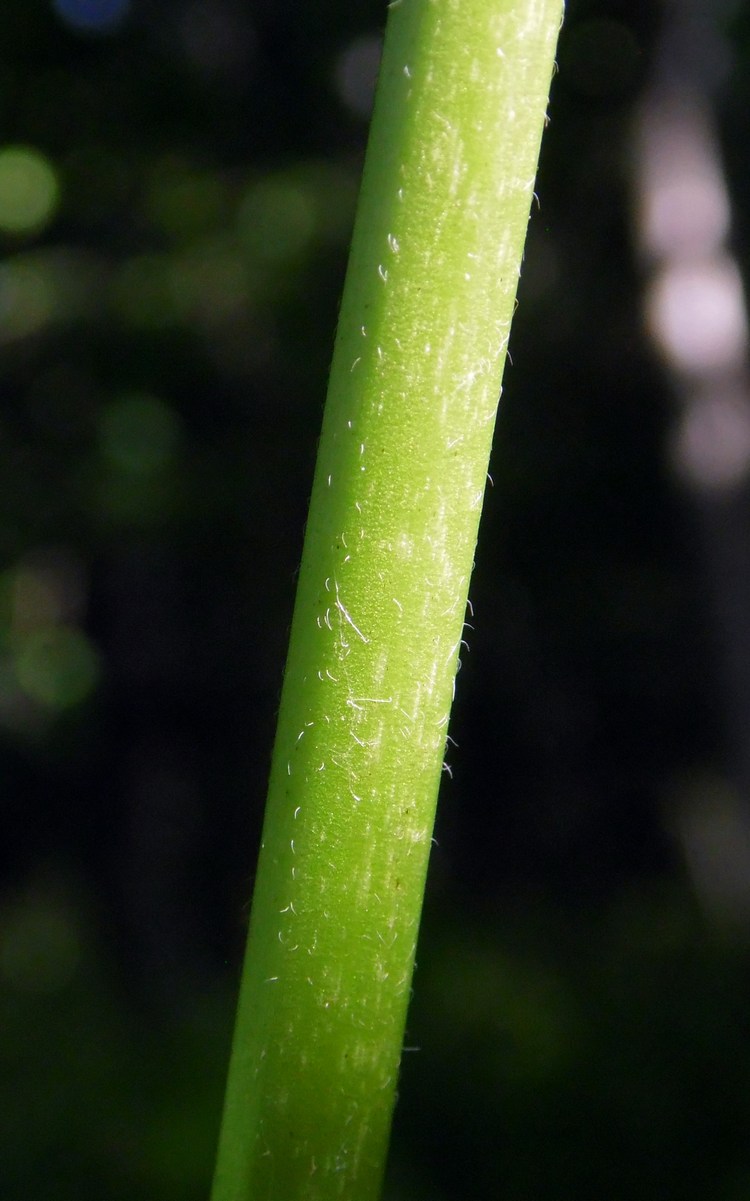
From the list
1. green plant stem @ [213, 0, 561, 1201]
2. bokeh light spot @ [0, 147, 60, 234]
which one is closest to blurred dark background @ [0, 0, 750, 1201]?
bokeh light spot @ [0, 147, 60, 234]

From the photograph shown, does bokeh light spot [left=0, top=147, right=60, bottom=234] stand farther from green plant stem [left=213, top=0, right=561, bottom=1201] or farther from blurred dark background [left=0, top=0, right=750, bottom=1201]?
green plant stem [left=213, top=0, right=561, bottom=1201]

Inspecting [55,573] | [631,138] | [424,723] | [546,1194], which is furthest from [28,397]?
[424,723]

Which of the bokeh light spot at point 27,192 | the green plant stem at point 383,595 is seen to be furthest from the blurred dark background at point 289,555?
the green plant stem at point 383,595

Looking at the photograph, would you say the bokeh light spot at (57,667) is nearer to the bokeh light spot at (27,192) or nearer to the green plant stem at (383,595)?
the bokeh light spot at (27,192)

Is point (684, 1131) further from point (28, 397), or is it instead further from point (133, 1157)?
point (28, 397)

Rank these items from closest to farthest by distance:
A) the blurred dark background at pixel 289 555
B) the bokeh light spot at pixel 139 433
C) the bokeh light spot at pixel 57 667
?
1. the blurred dark background at pixel 289 555
2. the bokeh light spot at pixel 139 433
3. the bokeh light spot at pixel 57 667

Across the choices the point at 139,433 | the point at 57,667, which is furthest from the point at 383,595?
the point at 57,667
